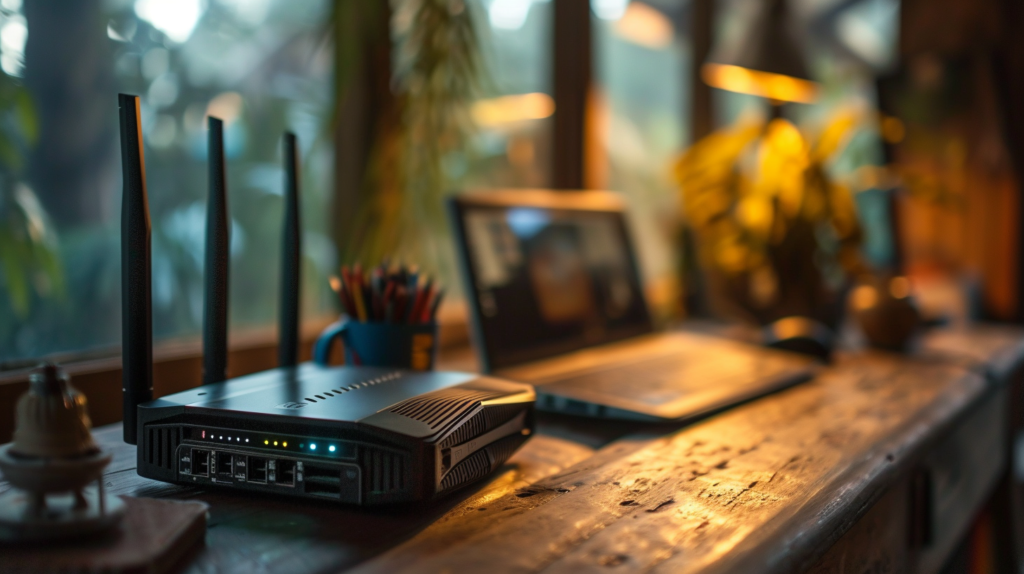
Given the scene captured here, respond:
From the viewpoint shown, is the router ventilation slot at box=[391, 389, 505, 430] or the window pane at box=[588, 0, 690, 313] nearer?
the router ventilation slot at box=[391, 389, 505, 430]

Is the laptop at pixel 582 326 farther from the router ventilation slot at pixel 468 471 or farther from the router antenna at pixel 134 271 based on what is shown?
the router antenna at pixel 134 271

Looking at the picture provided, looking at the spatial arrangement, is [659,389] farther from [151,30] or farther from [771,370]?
[151,30]

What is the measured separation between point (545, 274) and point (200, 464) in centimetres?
72

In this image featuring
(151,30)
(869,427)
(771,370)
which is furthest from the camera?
(771,370)

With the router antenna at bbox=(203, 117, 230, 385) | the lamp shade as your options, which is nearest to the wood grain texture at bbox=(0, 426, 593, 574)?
the router antenna at bbox=(203, 117, 230, 385)

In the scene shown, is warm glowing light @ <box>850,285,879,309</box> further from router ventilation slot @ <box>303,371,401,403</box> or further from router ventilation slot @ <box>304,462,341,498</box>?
router ventilation slot @ <box>304,462,341,498</box>

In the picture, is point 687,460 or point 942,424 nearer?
point 687,460

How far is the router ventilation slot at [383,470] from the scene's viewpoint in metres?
0.60

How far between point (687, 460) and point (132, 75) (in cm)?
90

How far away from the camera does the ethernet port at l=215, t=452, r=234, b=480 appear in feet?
2.08

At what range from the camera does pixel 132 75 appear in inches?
41.1

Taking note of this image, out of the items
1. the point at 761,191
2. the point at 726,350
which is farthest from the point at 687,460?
the point at 761,191

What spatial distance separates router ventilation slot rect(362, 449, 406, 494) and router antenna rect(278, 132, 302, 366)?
1.05 feet

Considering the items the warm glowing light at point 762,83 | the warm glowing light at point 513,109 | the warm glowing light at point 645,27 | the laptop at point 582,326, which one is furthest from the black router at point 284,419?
the warm glowing light at point 645,27
